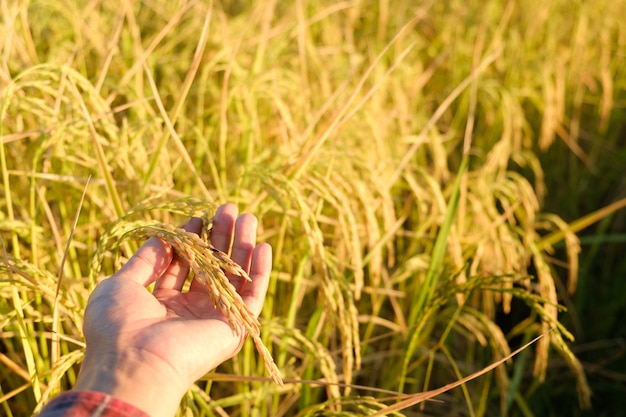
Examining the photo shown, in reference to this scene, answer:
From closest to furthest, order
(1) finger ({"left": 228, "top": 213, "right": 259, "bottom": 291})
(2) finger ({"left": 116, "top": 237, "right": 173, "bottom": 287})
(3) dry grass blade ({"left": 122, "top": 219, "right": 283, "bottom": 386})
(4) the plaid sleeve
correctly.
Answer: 1. (4) the plaid sleeve
2. (3) dry grass blade ({"left": 122, "top": 219, "right": 283, "bottom": 386})
3. (2) finger ({"left": 116, "top": 237, "right": 173, "bottom": 287})
4. (1) finger ({"left": 228, "top": 213, "right": 259, "bottom": 291})

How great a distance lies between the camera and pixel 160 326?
112 centimetres

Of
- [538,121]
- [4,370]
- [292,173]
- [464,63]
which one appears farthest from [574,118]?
[4,370]

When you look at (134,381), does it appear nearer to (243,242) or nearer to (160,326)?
(160,326)

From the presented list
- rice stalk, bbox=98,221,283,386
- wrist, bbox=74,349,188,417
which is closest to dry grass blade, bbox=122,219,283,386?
rice stalk, bbox=98,221,283,386

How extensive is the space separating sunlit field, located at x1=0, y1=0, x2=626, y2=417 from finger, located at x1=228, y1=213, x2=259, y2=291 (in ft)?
0.24

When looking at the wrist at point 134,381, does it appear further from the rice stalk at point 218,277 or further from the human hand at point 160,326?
the rice stalk at point 218,277

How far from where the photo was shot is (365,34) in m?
3.29

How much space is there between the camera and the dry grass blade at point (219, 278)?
1.07 meters

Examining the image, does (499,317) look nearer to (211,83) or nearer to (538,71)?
(538,71)

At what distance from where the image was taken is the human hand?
1036 millimetres

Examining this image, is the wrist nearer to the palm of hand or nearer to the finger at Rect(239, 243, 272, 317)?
the palm of hand

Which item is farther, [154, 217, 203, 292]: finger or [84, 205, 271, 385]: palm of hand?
[154, 217, 203, 292]: finger

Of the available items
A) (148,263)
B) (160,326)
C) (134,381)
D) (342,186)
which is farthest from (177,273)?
(342,186)

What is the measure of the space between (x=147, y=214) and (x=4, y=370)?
0.50 metres
